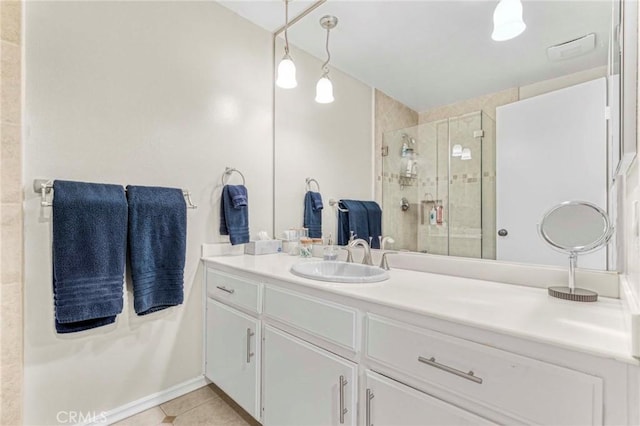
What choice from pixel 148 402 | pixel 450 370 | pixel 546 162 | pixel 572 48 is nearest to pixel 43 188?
pixel 148 402

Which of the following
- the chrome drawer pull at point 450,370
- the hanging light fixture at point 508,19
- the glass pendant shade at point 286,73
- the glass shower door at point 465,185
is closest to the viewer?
the chrome drawer pull at point 450,370

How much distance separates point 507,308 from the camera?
0.90 metres

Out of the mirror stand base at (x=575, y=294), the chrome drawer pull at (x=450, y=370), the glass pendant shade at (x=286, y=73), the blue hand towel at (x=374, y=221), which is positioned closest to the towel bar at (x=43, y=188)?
the glass pendant shade at (x=286, y=73)

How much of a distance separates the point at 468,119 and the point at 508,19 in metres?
0.39

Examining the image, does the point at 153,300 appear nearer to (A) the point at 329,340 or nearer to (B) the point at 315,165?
(A) the point at 329,340

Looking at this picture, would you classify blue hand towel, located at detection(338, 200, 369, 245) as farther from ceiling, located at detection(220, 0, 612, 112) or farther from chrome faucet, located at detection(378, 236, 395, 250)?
ceiling, located at detection(220, 0, 612, 112)

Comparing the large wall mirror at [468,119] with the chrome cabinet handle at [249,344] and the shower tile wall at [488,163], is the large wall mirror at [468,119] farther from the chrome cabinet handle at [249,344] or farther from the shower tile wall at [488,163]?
the chrome cabinet handle at [249,344]

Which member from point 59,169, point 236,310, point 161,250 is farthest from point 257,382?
point 59,169

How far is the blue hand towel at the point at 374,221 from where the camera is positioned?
1.66m

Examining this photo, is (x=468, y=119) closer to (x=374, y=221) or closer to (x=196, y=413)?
(x=374, y=221)

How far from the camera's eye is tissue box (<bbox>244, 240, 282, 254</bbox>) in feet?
6.70

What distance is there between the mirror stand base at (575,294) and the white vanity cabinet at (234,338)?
117 cm

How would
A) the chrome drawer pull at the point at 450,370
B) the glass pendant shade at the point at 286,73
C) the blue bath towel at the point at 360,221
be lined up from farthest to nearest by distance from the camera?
the glass pendant shade at the point at 286,73
the blue bath towel at the point at 360,221
the chrome drawer pull at the point at 450,370

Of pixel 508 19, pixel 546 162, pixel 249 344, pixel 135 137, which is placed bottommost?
pixel 249 344
